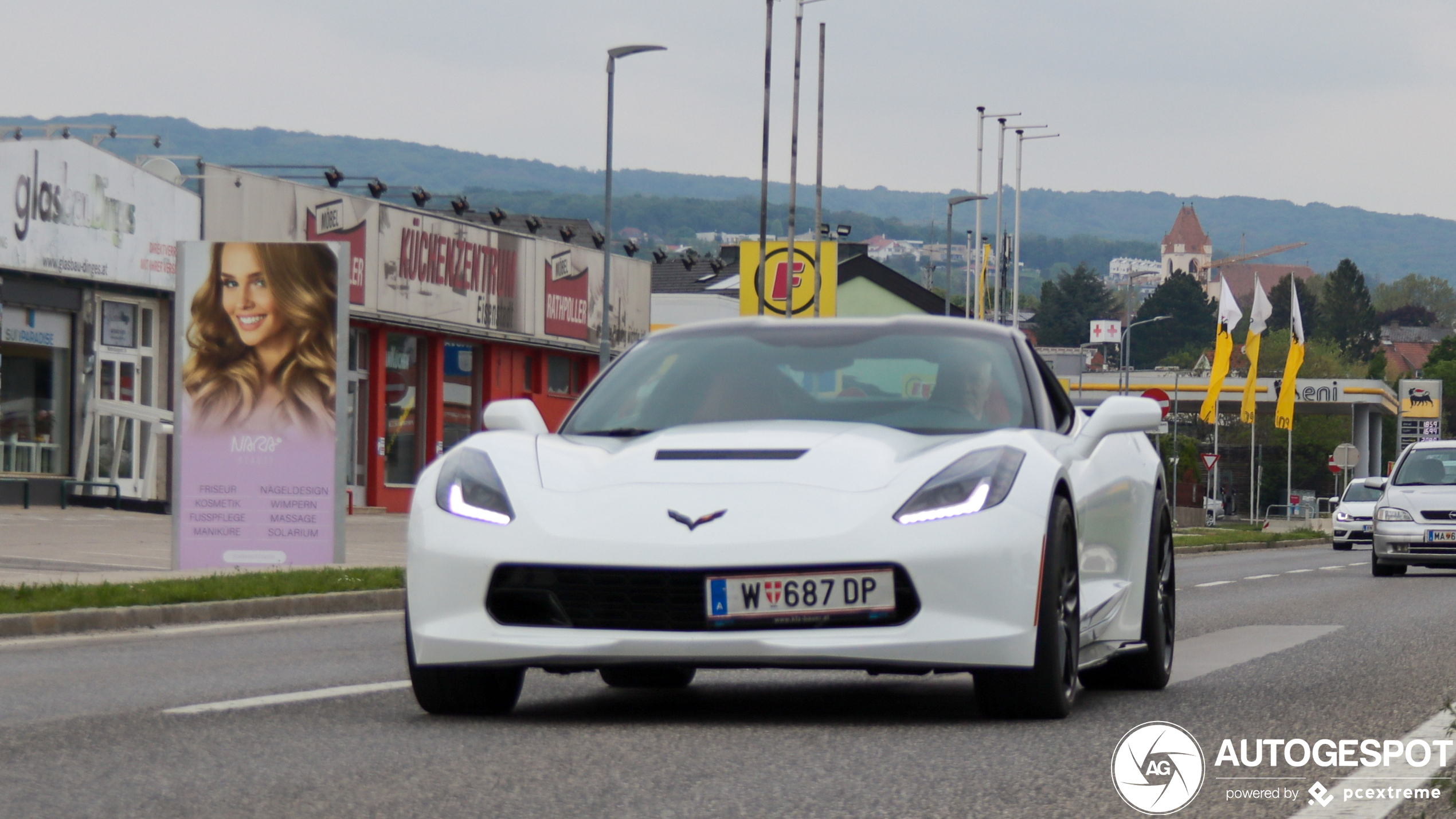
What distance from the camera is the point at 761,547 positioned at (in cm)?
622

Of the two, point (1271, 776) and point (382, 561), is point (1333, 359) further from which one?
point (1271, 776)

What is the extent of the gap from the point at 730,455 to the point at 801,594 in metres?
0.54

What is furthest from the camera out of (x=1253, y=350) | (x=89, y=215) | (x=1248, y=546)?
(x=1253, y=350)

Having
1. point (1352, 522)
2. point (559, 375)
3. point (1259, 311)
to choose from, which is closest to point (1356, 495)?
point (1352, 522)

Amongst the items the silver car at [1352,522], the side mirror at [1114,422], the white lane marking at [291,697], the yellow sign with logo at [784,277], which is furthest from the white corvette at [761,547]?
the yellow sign with logo at [784,277]

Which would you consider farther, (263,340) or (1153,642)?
(263,340)

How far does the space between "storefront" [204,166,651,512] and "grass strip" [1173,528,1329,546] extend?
12882 mm

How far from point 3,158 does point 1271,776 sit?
90.8ft

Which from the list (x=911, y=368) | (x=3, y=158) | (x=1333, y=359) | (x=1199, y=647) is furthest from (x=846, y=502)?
(x=1333, y=359)

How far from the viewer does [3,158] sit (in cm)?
3033

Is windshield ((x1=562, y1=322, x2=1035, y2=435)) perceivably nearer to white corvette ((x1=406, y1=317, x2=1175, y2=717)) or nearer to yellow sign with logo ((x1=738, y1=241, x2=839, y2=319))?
white corvette ((x1=406, y1=317, x2=1175, y2=717))

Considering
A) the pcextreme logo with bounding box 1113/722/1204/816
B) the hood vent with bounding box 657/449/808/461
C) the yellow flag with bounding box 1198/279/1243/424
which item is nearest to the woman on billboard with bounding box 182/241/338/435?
the hood vent with bounding box 657/449/808/461

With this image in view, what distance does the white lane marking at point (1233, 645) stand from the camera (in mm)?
9750

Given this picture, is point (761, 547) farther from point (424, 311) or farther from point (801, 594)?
point (424, 311)
